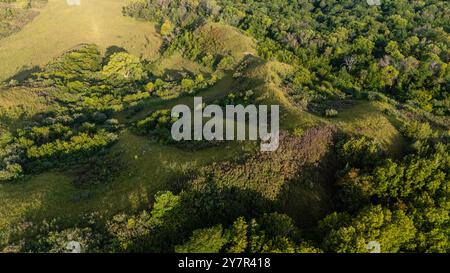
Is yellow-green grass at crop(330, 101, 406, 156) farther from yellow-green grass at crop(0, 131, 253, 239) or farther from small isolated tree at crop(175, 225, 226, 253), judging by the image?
small isolated tree at crop(175, 225, 226, 253)

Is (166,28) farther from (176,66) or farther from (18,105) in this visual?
(18,105)

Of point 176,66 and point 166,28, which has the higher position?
point 166,28

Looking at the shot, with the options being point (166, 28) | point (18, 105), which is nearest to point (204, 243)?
point (18, 105)

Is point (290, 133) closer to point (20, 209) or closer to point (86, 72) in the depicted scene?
point (20, 209)

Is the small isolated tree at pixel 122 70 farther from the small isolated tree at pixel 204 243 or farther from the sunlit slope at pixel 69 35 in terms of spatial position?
the small isolated tree at pixel 204 243

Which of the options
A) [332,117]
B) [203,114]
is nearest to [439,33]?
[332,117]
